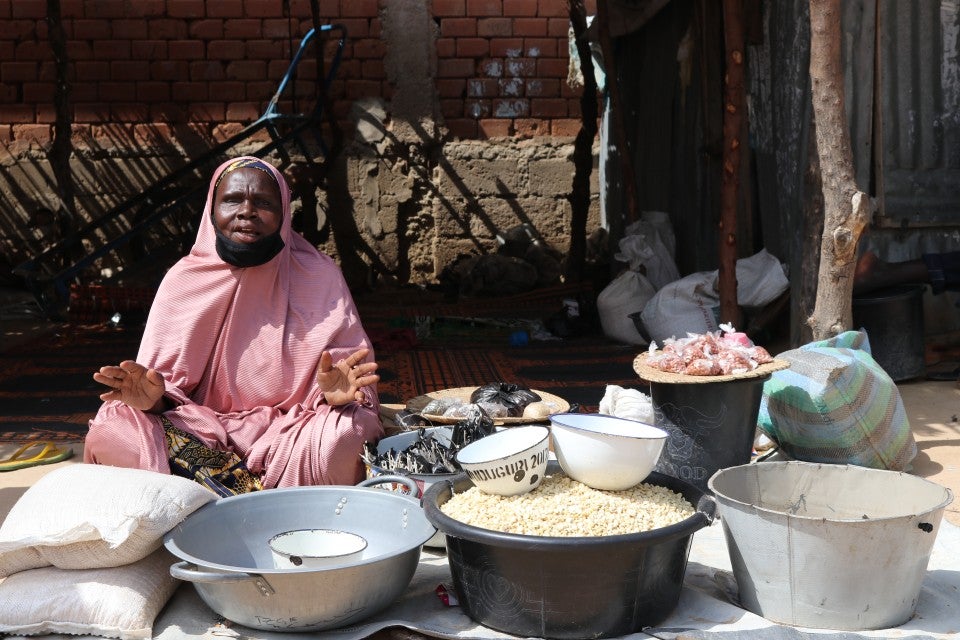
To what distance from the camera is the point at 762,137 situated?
6.07 m

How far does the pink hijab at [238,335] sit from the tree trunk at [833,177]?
1.88 meters

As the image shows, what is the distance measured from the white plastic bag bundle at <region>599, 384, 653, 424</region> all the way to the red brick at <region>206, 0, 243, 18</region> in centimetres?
665

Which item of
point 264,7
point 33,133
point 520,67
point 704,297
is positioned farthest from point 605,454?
point 33,133

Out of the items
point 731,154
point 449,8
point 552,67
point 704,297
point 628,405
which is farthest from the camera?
point 552,67

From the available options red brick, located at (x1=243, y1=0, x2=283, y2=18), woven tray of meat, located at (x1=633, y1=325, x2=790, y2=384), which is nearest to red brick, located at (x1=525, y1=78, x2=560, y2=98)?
red brick, located at (x1=243, y1=0, x2=283, y2=18)

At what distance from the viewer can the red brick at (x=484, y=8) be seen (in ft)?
30.2

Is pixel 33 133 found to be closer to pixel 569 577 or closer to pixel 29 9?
pixel 29 9

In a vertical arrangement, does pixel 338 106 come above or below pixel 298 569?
above

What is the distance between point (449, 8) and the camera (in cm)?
923

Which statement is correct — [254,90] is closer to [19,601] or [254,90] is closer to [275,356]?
[275,356]

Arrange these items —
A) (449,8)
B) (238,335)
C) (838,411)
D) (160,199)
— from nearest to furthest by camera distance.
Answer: (838,411) → (238,335) → (160,199) → (449,8)

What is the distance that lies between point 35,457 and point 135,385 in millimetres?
1122

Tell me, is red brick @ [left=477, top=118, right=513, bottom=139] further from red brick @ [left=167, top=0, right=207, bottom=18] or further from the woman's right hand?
the woman's right hand

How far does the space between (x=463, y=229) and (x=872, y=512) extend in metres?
7.06
